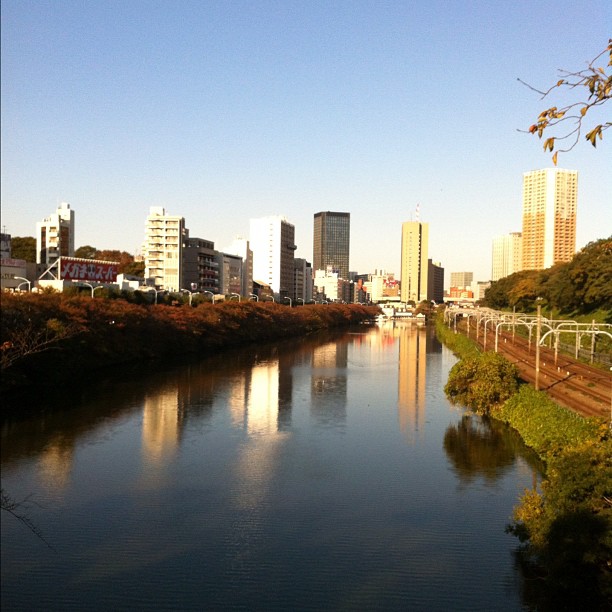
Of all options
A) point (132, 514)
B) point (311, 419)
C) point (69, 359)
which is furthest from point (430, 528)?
point (69, 359)

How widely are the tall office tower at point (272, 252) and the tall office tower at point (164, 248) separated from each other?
57.5 metres

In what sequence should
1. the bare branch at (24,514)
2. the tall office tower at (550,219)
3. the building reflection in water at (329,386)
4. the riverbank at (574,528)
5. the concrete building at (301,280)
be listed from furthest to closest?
the tall office tower at (550,219)
the concrete building at (301,280)
the building reflection in water at (329,386)
the bare branch at (24,514)
the riverbank at (574,528)

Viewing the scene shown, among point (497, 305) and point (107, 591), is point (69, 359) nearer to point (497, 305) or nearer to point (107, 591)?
point (107, 591)

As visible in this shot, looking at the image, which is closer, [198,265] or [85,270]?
[85,270]

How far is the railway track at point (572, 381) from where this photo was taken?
25969 mm

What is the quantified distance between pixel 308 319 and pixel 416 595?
88.2 meters

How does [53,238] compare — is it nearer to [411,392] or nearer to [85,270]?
[85,270]

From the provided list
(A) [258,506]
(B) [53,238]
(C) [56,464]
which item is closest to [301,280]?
(B) [53,238]

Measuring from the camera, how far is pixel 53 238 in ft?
303

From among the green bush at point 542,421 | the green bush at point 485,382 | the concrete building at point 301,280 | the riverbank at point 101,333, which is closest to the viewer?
the green bush at point 542,421

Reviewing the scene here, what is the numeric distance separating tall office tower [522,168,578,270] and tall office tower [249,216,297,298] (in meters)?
76.9

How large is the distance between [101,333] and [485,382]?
27352 mm

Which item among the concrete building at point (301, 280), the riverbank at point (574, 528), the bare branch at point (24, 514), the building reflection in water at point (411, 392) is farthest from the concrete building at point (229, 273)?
the riverbank at point (574, 528)

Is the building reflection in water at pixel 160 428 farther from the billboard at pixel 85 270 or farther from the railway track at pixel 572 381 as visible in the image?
the billboard at pixel 85 270
